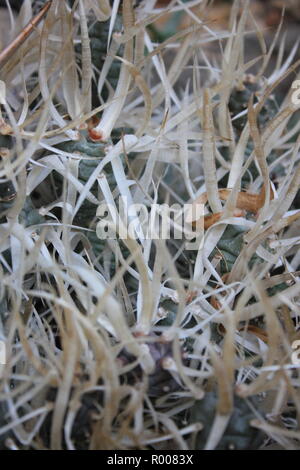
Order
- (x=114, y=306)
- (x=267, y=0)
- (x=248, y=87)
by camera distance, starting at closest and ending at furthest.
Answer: (x=114, y=306)
(x=248, y=87)
(x=267, y=0)

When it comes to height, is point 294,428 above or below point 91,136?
below

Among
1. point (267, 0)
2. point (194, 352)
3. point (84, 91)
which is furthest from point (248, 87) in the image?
point (267, 0)

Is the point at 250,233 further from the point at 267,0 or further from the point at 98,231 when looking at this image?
the point at 267,0

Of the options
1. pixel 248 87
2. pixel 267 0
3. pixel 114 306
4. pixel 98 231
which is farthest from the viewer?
pixel 267 0

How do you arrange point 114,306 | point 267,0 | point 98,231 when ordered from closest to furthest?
point 114,306, point 98,231, point 267,0

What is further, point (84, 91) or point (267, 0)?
point (267, 0)

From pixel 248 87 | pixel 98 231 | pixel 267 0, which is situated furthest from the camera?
pixel 267 0
